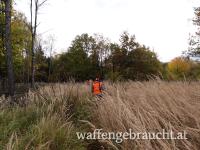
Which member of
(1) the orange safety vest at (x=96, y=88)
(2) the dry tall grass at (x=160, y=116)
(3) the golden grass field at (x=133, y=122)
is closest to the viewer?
(2) the dry tall grass at (x=160, y=116)

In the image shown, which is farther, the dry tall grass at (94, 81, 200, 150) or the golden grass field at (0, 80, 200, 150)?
the golden grass field at (0, 80, 200, 150)

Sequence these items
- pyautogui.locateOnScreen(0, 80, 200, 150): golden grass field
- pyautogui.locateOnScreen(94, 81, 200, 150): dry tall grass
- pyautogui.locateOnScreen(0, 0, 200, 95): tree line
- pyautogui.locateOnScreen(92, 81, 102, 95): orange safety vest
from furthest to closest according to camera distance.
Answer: pyautogui.locateOnScreen(0, 0, 200, 95): tree line → pyautogui.locateOnScreen(92, 81, 102, 95): orange safety vest → pyautogui.locateOnScreen(0, 80, 200, 150): golden grass field → pyautogui.locateOnScreen(94, 81, 200, 150): dry tall grass

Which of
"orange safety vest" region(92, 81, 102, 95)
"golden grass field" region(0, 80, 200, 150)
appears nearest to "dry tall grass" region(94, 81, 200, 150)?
"golden grass field" region(0, 80, 200, 150)

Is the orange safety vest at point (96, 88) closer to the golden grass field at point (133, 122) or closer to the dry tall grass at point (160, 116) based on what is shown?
the golden grass field at point (133, 122)

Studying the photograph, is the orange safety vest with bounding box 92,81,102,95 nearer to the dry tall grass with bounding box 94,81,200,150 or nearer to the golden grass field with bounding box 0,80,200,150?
the golden grass field with bounding box 0,80,200,150

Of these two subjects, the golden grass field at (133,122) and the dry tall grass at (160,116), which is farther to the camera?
the golden grass field at (133,122)

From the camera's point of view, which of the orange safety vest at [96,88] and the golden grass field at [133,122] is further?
the orange safety vest at [96,88]

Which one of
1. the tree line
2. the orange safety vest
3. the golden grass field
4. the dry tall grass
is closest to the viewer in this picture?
the dry tall grass

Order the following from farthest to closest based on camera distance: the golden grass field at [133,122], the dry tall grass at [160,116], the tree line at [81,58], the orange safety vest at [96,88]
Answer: the tree line at [81,58] → the orange safety vest at [96,88] → the golden grass field at [133,122] → the dry tall grass at [160,116]

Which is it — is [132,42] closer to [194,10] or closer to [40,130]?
[194,10]

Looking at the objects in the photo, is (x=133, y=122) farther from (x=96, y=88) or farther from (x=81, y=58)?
(x=81, y=58)

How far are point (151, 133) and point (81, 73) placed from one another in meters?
50.7

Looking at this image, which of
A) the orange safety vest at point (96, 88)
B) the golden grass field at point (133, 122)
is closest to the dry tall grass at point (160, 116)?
the golden grass field at point (133, 122)

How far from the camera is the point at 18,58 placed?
32.4 meters
